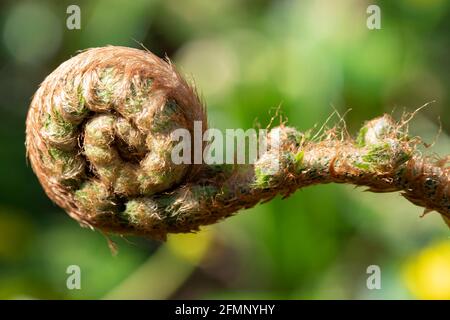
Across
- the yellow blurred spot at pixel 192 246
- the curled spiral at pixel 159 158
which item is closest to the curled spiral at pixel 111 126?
the curled spiral at pixel 159 158

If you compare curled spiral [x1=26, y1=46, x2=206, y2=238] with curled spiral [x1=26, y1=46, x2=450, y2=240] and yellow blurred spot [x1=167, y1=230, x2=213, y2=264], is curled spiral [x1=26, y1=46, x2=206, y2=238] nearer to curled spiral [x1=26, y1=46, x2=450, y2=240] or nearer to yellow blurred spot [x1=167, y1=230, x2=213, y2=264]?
curled spiral [x1=26, y1=46, x2=450, y2=240]

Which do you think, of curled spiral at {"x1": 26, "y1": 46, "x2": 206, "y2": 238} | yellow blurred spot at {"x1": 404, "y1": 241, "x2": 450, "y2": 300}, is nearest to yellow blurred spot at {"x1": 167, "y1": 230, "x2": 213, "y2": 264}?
yellow blurred spot at {"x1": 404, "y1": 241, "x2": 450, "y2": 300}

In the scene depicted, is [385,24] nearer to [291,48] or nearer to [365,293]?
[291,48]

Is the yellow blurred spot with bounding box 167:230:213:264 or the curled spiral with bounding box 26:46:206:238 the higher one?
the curled spiral with bounding box 26:46:206:238

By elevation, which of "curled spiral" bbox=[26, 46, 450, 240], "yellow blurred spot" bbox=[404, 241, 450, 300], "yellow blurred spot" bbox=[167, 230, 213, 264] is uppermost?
"curled spiral" bbox=[26, 46, 450, 240]

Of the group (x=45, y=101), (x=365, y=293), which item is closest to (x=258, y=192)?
(x=45, y=101)

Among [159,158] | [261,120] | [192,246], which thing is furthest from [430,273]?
[159,158]

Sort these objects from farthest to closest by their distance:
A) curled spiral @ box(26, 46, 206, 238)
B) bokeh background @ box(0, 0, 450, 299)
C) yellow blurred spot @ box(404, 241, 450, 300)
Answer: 1. bokeh background @ box(0, 0, 450, 299)
2. yellow blurred spot @ box(404, 241, 450, 300)
3. curled spiral @ box(26, 46, 206, 238)

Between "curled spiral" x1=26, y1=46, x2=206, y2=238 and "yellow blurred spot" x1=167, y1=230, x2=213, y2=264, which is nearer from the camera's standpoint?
"curled spiral" x1=26, y1=46, x2=206, y2=238
